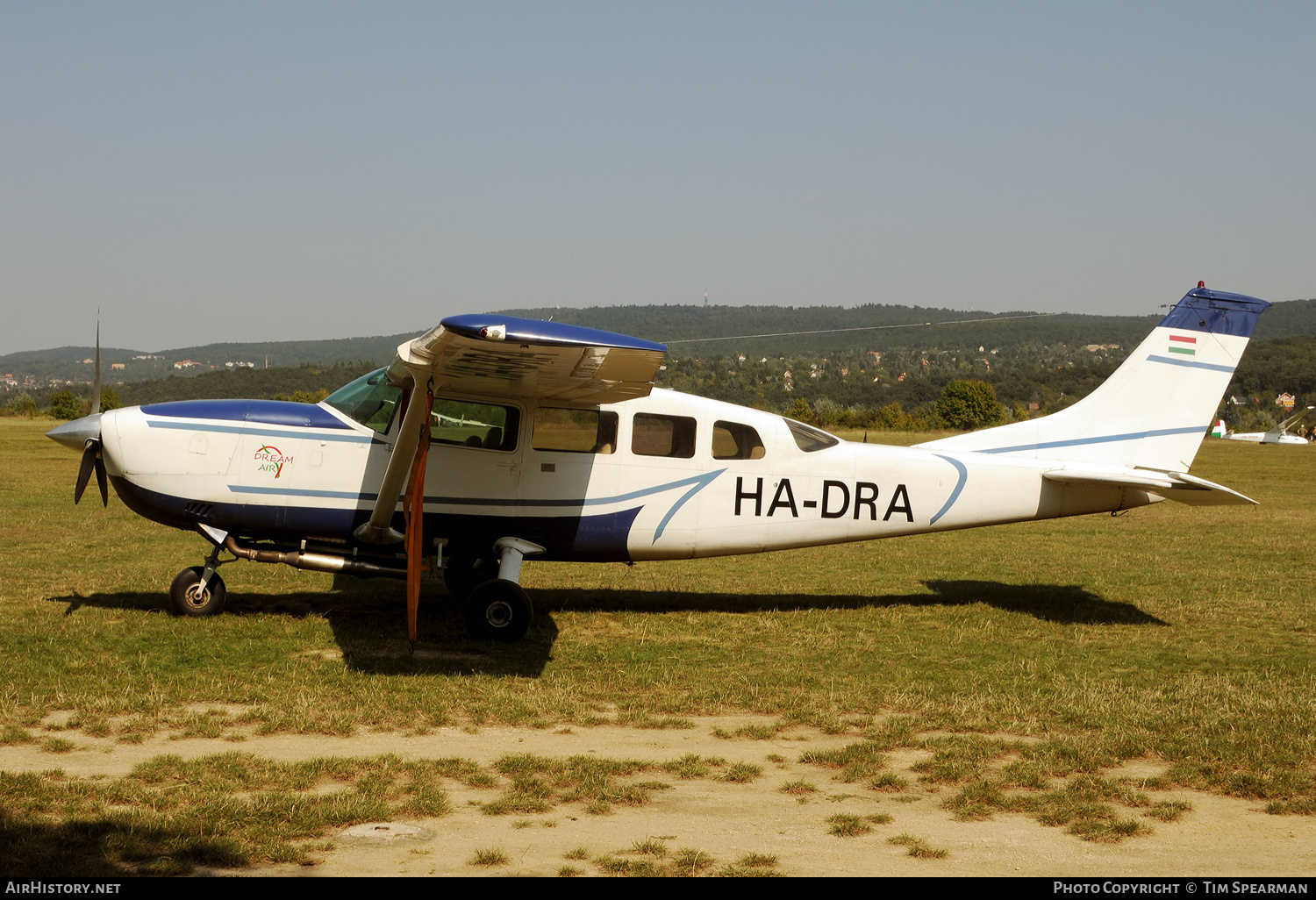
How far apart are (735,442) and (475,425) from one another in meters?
2.51

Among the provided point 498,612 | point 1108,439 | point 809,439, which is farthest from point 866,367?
point 498,612

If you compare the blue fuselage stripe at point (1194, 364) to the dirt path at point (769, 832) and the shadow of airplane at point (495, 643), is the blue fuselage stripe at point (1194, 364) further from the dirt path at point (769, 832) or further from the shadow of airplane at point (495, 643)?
the dirt path at point (769, 832)

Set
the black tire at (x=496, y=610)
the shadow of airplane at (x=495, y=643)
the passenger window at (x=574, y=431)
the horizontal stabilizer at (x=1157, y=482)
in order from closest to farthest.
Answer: the shadow of airplane at (x=495, y=643)
the black tire at (x=496, y=610)
the passenger window at (x=574, y=431)
the horizontal stabilizer at (x=1157, y=482)

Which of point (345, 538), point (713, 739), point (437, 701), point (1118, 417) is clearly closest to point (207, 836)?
point (437, 701)

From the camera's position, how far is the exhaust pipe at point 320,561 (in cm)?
916

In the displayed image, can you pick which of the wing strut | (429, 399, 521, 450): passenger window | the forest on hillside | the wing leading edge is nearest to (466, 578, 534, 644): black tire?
the wing strut

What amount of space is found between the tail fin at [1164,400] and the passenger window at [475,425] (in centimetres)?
501

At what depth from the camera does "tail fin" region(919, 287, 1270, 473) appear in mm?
10500

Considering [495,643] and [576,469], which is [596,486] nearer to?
[576,469]

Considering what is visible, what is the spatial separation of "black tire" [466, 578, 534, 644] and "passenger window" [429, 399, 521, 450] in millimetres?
1368

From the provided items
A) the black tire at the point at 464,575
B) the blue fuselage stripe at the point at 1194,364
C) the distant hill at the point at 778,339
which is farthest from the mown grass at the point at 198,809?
the distant hill at the point at 778,339

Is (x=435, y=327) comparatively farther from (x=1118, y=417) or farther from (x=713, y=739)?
(x=1118, y=417)

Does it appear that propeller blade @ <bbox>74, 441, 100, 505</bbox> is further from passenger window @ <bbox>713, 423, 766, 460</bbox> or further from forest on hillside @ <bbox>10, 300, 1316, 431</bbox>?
passenger window @ <bbox>713, 423, 766, 460</bbox>

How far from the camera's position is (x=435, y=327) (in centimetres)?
715
